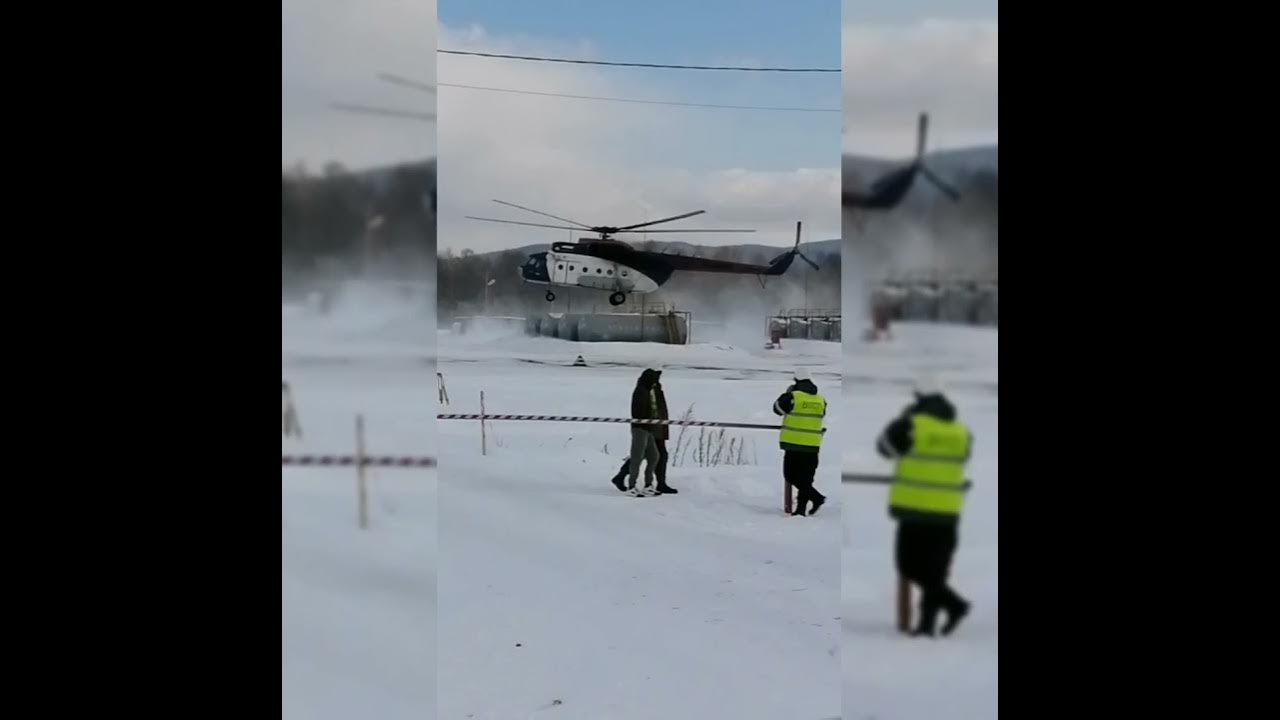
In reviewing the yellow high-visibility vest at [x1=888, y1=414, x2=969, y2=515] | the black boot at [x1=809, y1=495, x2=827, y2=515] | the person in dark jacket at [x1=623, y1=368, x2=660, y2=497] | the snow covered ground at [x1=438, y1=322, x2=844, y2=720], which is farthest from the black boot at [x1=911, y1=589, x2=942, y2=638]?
the person in dark jacket at [x1=623, y1=368, x2=660, y2=497]

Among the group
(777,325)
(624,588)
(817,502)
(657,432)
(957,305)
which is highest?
(777,325)

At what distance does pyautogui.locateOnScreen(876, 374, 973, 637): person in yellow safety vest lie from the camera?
1.47 metres

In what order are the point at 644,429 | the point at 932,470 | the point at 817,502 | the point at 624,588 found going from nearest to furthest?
1. the point at 932,470
2. the point at 624,588
3. the point at 817,502
4. the point at 644,429

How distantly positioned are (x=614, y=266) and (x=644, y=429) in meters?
7.82

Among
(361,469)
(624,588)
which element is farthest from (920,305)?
(624,588)

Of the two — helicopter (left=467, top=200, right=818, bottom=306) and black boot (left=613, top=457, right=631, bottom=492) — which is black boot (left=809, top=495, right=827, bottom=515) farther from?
helicopter (left=467, top=200, right=818, bottom=306)

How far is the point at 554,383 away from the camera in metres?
12.1

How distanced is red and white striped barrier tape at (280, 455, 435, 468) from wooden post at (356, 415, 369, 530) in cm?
1

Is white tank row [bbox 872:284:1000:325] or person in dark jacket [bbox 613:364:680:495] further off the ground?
white tank row [bbox 872:284:1000:325]

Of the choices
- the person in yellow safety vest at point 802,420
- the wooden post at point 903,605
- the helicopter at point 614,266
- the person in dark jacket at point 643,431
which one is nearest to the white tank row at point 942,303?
the wooden post at point 903,605

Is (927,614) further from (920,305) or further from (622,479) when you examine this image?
(622,479)

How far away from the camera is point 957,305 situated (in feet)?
4.93
